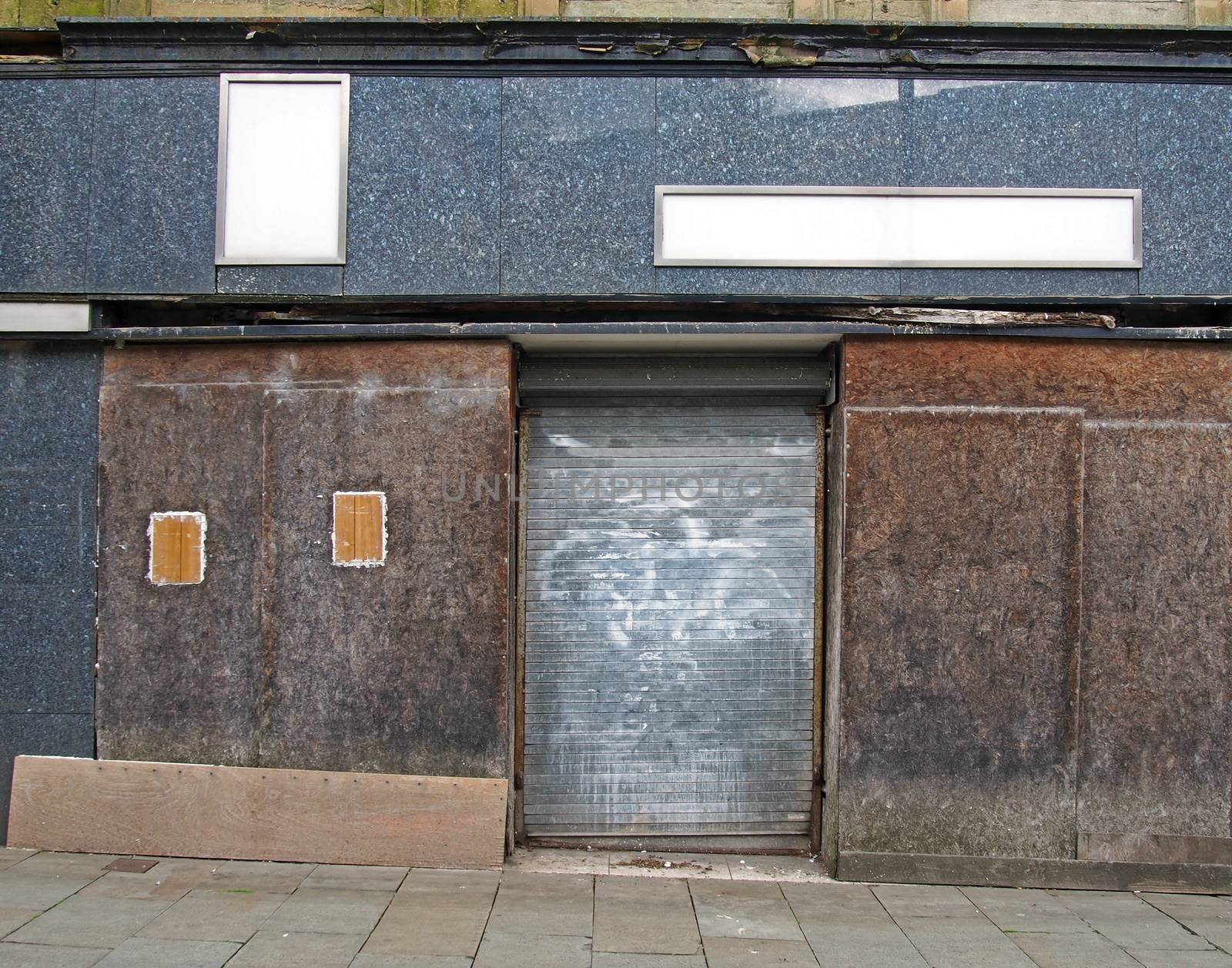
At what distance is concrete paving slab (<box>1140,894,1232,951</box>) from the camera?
4805 mm

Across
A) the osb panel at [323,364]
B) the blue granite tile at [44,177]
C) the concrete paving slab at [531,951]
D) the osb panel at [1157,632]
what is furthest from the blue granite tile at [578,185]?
the concrete paving slab at [531,951]

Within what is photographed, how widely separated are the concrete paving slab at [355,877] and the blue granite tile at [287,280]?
3652mm

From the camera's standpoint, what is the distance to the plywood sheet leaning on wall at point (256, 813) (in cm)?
539

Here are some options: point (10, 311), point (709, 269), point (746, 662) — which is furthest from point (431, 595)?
point (10, 311)

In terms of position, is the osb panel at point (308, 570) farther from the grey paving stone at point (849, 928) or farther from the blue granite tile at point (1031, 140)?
the blue granite tile at point (1031, 140)

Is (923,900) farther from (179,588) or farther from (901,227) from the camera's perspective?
(179,588)

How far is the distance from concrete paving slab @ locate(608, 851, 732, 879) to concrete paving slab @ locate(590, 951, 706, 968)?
3.63 feet

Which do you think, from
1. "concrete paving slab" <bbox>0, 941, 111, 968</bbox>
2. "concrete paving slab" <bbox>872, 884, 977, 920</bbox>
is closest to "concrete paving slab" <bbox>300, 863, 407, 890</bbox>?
"concrete paving slab" <bbox>0, 941, 111, 968</bbox>

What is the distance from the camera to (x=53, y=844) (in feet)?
18.0

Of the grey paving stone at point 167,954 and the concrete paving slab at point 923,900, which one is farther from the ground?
the grey paving stone at point 167,954

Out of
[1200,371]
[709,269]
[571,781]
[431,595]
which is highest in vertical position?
[709,269]

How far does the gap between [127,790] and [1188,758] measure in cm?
676

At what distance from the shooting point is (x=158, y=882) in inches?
200

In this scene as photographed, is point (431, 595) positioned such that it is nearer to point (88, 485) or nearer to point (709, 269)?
point (88, 485)
